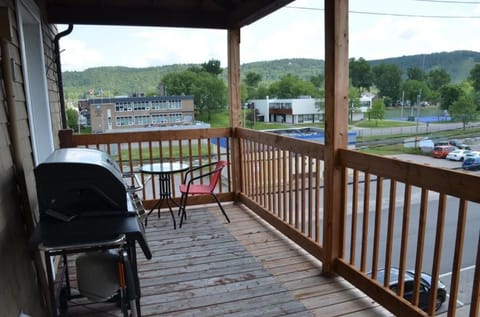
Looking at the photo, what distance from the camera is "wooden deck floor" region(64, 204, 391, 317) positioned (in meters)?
2.39


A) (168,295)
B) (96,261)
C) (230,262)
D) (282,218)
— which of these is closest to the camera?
(96,261)

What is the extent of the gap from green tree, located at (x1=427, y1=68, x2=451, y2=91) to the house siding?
2.11 metres

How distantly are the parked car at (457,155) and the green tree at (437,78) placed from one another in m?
0.32

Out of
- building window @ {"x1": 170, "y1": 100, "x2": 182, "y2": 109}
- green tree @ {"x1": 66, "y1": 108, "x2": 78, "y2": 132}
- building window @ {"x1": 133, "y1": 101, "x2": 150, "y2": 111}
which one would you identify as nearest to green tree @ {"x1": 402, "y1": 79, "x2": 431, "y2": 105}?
building window @ {"x1": 170, "y1": 100, "x2": 182, "y2": 109}

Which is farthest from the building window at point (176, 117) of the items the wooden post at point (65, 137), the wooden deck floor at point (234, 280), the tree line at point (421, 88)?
the tree line at point (421, 88)

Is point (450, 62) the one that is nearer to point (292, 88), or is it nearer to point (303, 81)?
point (303, 81)

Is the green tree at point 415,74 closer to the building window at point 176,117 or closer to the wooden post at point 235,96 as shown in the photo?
the wooden post at point 235,96

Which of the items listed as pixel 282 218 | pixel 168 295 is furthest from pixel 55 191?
pixel 282 218

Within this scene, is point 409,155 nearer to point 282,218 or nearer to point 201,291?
point 201,291

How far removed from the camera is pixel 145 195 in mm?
4590

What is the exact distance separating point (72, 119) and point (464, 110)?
4.04 m

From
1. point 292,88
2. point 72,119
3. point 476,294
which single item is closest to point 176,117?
point 72,119

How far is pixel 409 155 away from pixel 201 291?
172cm

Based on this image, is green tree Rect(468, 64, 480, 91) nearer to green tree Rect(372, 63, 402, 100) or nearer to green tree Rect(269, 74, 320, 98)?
green tree Rect(372, 63, 402, 100)
